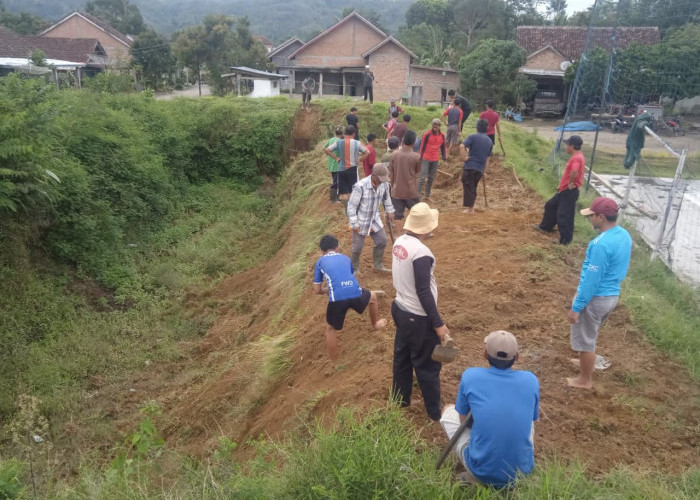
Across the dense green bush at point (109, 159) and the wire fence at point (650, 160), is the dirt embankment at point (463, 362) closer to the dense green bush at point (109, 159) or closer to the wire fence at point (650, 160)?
the wire fence at point (650, 160)

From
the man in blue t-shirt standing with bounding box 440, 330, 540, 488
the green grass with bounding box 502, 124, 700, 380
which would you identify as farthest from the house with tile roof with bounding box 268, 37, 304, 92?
the man in blue t-shirt standing with bounding box 440, 330, 540, 488

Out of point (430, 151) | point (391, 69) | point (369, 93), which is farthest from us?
point (391, 69)

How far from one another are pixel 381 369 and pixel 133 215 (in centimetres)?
1017

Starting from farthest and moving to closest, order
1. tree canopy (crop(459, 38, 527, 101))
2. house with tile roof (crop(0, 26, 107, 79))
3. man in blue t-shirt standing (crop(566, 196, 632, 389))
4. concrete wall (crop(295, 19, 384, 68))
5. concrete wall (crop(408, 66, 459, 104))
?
concrete wall (crop(295, 19, 384, 68)) → house with tile roof (crop(0, 26, 107, 79)) → concrete wall (crop(408, 66, 459, 104)) → tree canopy (crop(459, 38, 527, 101)) → man in blue t-shirt standing (crop(566, 196, 632, 389))

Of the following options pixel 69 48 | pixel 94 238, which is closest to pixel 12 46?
pixel 69 48

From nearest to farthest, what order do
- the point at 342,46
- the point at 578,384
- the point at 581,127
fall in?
the point at 578,384 → the point at 581,127 → the point at 342,46

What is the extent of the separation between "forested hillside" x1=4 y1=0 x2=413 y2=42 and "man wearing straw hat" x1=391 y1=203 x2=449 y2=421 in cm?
10304

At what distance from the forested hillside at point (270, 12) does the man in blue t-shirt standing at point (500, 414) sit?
104 m

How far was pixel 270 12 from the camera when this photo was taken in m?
126

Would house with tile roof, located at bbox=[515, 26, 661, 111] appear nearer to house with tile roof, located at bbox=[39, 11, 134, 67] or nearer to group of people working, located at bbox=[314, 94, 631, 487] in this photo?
group of people working, located at bbox=[314, 94, 631, 487]

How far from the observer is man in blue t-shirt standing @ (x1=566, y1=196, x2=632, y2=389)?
4.55 metres

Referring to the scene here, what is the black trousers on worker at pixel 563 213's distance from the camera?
25.7ft

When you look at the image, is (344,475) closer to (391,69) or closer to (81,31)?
(391,69)

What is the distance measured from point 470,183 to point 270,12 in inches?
5151
